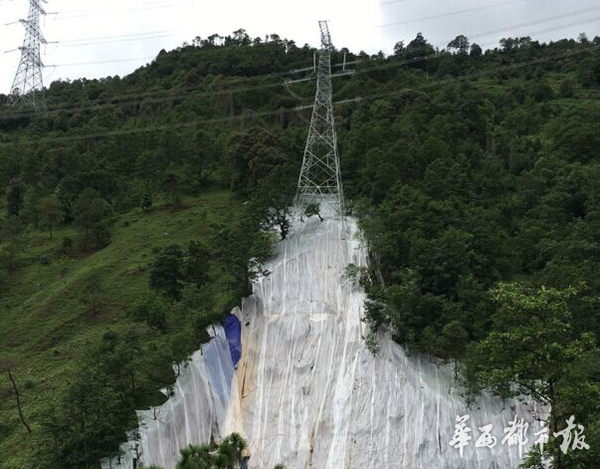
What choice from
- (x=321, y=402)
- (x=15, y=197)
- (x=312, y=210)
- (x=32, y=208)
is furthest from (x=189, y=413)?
(x=15, y=197)

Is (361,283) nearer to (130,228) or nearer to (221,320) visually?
(221,320)

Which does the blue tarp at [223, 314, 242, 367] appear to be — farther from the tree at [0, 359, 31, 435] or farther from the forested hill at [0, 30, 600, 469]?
the tree at [0, 359, 31, 435]

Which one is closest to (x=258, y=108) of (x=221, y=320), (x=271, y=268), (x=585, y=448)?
(x=271, y=268)

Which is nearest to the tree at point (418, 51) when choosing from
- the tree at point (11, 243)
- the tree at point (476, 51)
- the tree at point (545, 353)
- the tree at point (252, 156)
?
the tree at point (476, 51)

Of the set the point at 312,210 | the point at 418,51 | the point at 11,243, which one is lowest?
the point at 11,243

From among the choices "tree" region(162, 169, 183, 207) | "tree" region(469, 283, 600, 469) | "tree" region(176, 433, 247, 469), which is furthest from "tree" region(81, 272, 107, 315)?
"tree" region(469, 283, 600, 469)

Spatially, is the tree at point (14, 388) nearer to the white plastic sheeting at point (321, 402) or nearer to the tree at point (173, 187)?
the white plastic sheeting at point (321, 402)

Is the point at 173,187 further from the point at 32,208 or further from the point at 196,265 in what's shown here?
the point at 196,265
